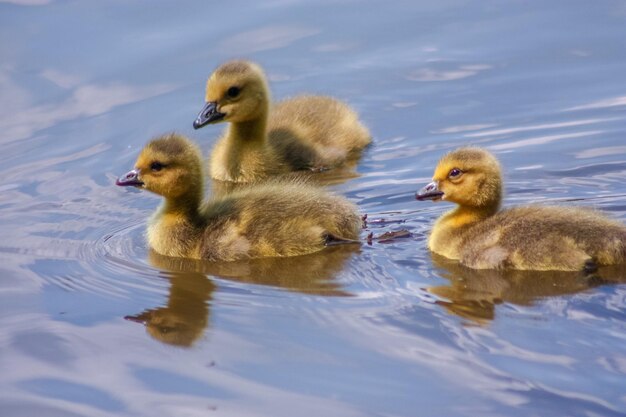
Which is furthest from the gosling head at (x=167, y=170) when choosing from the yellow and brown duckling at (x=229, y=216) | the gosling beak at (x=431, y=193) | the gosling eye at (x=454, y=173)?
the gosling eye at (x=454, y=173)

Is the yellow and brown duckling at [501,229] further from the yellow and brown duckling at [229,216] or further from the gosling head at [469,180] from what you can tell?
the yellow and brown duckling at [229,216]

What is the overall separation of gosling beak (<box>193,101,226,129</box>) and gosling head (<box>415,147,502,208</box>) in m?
2.16

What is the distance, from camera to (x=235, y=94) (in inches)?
351

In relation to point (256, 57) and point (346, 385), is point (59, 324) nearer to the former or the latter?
point (346, 385)

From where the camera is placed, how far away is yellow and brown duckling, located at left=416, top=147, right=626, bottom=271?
649 centimetres

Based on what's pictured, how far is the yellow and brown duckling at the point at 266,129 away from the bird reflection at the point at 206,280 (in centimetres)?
186

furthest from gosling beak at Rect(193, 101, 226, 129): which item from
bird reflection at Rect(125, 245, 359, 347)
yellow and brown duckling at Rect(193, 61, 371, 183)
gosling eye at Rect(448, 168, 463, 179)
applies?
gosling eye at Rect(448, 168, 463, 179)

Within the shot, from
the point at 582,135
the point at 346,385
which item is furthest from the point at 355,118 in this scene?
the point at 346,385

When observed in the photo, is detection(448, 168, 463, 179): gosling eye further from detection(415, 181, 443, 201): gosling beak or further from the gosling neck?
the gosling neck

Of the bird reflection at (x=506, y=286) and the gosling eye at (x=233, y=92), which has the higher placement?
the gosling eye at (x=233, y=92)

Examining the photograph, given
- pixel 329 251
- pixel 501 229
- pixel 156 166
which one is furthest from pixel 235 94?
pixel 501 229

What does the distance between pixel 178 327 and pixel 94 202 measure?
230cm

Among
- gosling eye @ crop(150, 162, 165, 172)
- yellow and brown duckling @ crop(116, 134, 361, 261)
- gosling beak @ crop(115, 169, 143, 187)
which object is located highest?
gosling eye @ crop(150, 162, 165, 172)

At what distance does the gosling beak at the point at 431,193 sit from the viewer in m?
7.04
